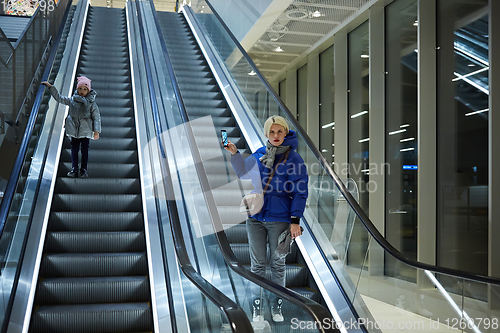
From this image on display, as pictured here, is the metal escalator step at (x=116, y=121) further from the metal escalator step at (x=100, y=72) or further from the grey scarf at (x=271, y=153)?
the grey scarf at (x=271, y=153)

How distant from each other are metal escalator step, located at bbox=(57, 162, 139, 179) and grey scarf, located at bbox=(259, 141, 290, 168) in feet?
10.9

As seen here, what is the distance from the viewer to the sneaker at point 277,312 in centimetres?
269

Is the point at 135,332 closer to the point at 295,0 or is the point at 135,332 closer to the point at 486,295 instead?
the point at 486,295

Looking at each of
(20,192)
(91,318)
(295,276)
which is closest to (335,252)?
(295,276)

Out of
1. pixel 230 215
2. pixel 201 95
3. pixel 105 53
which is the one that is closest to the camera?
pixel 230 215

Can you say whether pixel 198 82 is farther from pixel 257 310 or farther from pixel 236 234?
pixel 257 310

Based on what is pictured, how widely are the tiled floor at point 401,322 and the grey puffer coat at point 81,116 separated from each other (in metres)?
4.65

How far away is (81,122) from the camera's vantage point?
675 cm

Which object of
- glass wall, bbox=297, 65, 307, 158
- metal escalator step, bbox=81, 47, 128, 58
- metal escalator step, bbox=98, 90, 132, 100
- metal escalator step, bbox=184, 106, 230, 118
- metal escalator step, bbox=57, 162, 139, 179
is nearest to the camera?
metal escalator step, bbox=57, 162, 139, 179

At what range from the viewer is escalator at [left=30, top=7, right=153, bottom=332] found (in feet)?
14.4

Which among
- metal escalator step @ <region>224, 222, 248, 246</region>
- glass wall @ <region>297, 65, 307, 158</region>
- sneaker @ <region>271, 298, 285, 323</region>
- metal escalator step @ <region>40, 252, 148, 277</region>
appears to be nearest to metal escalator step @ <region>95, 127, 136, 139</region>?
metal escalator step @ <region>224, 222, 248, 246</region>

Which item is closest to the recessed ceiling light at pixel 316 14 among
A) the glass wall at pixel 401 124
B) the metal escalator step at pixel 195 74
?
the glass wall at pixel 401 124

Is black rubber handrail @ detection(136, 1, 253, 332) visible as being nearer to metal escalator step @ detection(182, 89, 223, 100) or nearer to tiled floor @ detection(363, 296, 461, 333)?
tiled floor @ detection(363, 296, 461, 333)

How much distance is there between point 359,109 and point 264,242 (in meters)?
6.54
